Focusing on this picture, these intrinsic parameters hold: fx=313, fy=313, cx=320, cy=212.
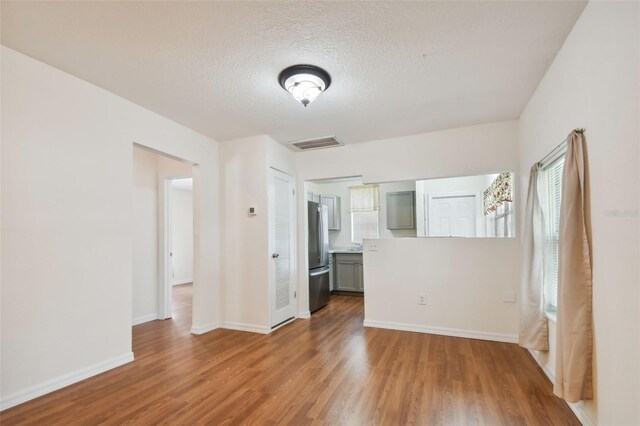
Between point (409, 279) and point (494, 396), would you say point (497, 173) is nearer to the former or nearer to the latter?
point (409, 279)

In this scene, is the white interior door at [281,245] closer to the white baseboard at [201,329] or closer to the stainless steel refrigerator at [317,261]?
the stainless steel refrigerator at [317,261]

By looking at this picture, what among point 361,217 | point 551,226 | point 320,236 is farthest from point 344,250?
point 551,226

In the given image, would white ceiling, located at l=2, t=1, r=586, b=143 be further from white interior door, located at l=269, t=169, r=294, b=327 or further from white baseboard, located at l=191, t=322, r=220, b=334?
white baseboard, located at l=191, t=322, r=220, b=334

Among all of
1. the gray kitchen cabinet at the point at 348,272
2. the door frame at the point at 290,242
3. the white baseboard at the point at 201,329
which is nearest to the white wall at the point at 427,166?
the door frame at the point at 290,242

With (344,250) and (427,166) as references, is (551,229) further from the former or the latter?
(344,250)

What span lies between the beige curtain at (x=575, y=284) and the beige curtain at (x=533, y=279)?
0.76 meters

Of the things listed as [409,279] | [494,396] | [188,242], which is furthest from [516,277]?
[188,242]

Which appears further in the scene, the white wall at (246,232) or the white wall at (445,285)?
the white wall at (246,232)

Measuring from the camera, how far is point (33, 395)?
2336mm

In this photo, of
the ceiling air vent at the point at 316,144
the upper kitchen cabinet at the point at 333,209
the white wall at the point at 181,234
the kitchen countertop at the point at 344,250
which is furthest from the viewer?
the white wall at the point at 181,234

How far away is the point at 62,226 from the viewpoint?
2.57 m

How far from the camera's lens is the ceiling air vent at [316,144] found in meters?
4.32

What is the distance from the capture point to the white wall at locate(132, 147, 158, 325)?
14.8ft

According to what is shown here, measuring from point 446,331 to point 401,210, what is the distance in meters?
1.75
